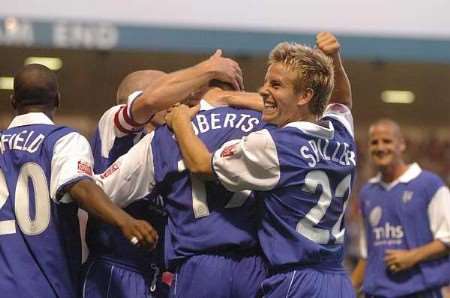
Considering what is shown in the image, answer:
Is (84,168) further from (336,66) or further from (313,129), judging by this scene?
(336,66)

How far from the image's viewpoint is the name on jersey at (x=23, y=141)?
4.52 metres

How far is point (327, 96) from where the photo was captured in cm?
436

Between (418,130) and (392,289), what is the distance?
416 inches

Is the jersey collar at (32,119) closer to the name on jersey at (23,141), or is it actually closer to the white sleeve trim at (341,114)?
the name on jersey at (23,141)

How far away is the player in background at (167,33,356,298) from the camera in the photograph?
4.21 m

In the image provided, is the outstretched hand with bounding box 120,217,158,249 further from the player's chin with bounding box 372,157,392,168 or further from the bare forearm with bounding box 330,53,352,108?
the player's chin with bounding box 372,157,392,168

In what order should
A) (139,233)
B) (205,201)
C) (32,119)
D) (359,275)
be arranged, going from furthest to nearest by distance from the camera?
(359,275)
(32,119)
(205,201)
(139,233)

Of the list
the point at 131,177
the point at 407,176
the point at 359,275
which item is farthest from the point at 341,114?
the point at 359,275

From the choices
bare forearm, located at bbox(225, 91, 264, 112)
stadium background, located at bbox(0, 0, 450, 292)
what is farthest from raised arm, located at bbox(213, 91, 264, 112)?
stadium background, located at bbox(0, 0, 450, 292)

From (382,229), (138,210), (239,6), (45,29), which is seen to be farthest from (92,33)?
(138,210)

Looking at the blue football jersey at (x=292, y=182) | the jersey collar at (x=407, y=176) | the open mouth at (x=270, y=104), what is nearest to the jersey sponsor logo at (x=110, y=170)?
the blue football jersey at (x=292, y=182)

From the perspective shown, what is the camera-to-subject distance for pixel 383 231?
23.7 feet

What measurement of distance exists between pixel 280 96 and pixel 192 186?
554mm

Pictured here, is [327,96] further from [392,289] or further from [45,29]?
[45,29]
